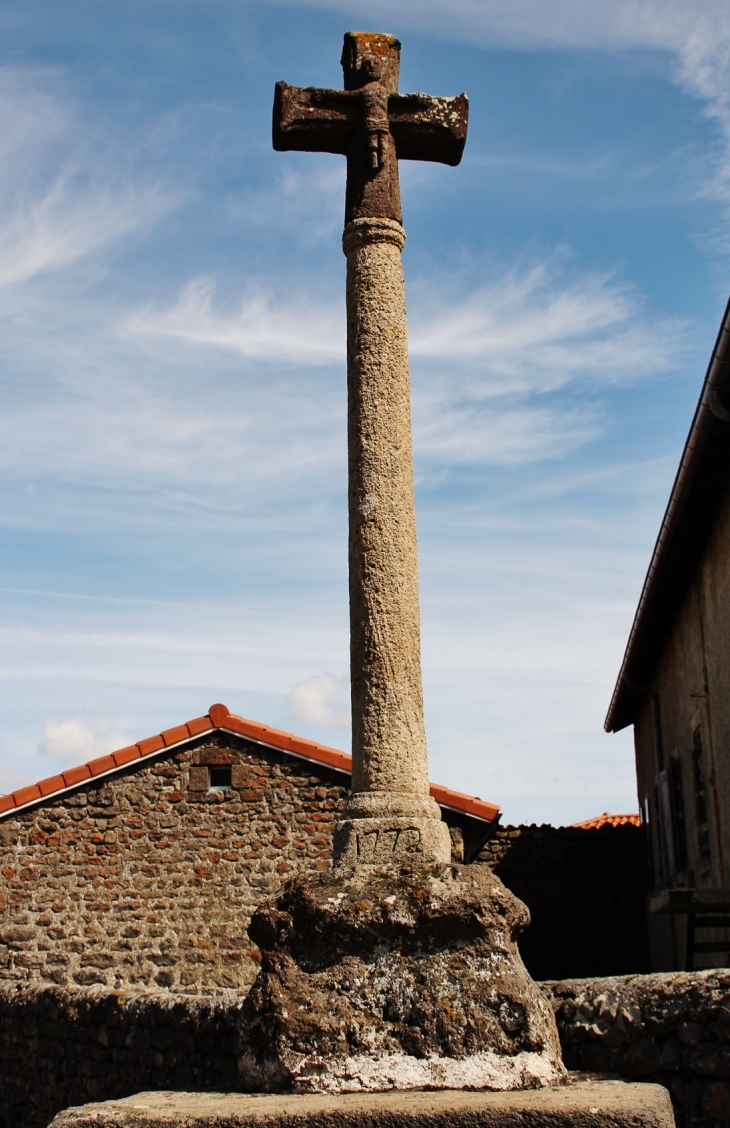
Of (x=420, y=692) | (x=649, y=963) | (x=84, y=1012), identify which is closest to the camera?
(x=420, y=692)

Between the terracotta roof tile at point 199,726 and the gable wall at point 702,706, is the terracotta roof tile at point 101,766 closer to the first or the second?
the terracotta roof tile at point 199,726

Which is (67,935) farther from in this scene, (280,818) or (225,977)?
(280,818)

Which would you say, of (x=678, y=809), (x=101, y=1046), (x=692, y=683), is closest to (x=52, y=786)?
(x=101, y=1046)

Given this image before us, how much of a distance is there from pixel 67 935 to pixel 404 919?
8.57 metres

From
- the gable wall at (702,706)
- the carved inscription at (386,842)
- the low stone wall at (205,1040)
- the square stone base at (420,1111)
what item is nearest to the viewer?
the square stone base at (420,1111)

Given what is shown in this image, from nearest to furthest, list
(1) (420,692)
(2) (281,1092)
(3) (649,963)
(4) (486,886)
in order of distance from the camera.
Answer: (2) (281,1092)
(4) (486,886)
(1) (420,692)
(3) (649,963)

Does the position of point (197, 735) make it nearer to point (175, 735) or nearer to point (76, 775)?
point (175, 735)

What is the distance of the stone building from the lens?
24.0ft

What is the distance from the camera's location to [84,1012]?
6031 mm

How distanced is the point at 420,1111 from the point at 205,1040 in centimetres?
222

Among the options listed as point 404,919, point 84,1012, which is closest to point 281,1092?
point 404,919

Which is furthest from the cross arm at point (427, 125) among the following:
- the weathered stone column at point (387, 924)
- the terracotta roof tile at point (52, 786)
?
the terracotta roof tile at point (52, 786)

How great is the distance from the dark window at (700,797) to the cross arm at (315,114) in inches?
265

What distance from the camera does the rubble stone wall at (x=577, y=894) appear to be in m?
16.2
